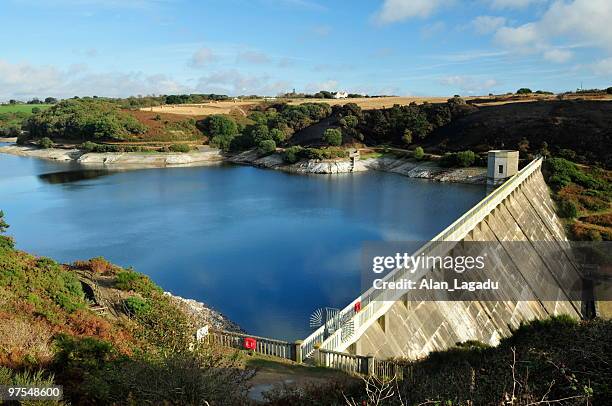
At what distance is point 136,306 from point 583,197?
158 feet

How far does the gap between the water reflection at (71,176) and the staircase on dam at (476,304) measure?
67.5 metres

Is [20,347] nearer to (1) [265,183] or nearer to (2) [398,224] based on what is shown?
(2) [398,224]

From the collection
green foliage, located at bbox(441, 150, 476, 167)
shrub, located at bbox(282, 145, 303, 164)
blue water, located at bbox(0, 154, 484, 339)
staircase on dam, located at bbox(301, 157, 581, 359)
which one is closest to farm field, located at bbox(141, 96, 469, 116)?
shrub, located at bbox(282, 145, 303, 164)

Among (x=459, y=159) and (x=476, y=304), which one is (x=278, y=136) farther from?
(x=476, y=304)

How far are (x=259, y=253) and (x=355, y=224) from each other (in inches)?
498

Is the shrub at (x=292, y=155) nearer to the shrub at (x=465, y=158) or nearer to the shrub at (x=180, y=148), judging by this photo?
the shrub at (x=180, y=148)

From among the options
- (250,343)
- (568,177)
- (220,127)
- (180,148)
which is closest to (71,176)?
(180,148)

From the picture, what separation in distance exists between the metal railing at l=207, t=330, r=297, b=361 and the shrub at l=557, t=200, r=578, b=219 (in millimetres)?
40902

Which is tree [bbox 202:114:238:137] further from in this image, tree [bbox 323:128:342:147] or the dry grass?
the dry grass

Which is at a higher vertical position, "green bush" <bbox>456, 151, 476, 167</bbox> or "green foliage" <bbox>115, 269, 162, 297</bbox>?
"green bush" <bbox>456, 151, 476, 167</bbox>

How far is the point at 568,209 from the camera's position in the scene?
156 ft

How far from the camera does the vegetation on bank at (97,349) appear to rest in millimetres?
8812

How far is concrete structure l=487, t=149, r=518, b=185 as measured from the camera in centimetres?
6361

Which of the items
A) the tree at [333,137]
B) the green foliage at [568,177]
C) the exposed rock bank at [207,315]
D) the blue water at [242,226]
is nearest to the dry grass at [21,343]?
the exposed rock bank at [207,315]
